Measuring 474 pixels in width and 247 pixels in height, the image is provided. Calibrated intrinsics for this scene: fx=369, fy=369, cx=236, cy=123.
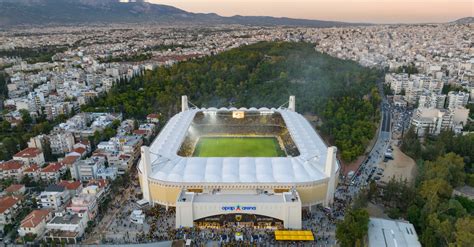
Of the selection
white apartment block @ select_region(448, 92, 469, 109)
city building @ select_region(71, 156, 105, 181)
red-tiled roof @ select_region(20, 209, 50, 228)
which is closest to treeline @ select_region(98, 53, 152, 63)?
city building @ select_region(71, 156, 105, 181)

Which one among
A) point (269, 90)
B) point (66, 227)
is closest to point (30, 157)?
point (66, 227)

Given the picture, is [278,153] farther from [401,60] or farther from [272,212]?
[401,60]

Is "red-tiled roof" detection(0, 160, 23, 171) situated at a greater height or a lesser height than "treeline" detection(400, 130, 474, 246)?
lesser

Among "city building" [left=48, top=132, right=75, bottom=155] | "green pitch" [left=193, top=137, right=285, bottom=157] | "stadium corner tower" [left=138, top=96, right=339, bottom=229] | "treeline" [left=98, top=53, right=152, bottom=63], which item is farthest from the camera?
"treeline" [left=98, top=53, right=152, bottom=63]

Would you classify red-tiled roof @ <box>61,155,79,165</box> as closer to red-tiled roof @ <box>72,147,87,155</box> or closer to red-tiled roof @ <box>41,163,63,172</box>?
red-tiled roof @ <box>41,163,63,172</box>

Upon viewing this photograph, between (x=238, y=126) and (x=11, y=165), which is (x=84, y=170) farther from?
(x=238, y=126)
